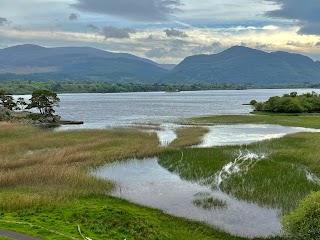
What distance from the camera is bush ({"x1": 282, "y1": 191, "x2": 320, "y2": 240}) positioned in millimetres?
26812

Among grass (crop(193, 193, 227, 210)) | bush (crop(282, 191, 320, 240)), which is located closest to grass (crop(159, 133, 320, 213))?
grass (crop(193, 193, 227, 210))

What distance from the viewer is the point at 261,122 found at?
119 metres

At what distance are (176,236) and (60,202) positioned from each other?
13597 millimetres

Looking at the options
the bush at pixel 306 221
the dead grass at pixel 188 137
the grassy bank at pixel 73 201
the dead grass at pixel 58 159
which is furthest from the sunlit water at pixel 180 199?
the dead grass at pixel 188 137

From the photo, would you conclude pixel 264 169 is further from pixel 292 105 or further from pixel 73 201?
pixel 292 105

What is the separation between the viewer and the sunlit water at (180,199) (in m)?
33.7

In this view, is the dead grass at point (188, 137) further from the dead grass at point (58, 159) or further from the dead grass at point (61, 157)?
the dead grass at point (58, 159)

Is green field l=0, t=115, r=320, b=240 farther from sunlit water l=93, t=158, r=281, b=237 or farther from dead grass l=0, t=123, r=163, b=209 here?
sunlit water l=93, t=158, r=281, b=237

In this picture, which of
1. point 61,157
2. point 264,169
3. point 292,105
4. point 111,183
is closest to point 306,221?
point 264,169

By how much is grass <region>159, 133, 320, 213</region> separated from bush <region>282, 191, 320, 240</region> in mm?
8880

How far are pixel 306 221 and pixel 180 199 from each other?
17240 mm

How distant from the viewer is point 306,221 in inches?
1071

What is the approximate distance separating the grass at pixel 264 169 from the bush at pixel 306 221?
8.88 m

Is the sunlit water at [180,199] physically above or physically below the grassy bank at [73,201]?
below
